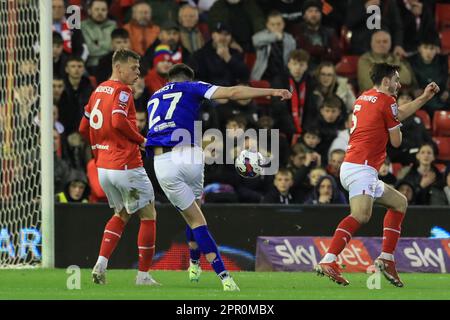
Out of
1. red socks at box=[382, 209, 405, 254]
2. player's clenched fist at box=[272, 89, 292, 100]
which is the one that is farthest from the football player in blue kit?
red socks at box=[382, 209, 405, 254]

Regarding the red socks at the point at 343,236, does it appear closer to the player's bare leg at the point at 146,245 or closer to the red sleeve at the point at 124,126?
the player's bare leg at the point at 146,245

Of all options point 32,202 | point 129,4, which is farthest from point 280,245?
point 129,4

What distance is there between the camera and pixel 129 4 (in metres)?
17.9

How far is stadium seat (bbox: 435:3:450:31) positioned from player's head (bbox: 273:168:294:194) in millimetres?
5181

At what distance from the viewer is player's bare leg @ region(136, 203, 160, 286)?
11.2m

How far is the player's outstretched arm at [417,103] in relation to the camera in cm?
1090

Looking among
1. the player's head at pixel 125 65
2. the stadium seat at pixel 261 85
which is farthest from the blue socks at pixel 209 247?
the stadium seat at pixel 261 85

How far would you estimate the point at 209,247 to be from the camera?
10305 millimetres

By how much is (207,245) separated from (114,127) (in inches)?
62.2

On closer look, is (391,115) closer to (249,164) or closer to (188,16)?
(249,164)

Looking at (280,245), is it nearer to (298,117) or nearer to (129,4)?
(298,117)

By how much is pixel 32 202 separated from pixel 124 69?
10.9 ft

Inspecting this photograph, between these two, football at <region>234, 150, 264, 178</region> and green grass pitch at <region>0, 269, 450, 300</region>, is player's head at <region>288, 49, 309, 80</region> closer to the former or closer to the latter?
green grass pitch at <region>0, 269, 450, 300</region>

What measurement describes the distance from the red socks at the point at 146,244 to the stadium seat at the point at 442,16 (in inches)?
357
